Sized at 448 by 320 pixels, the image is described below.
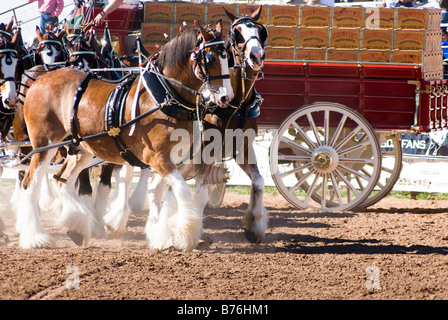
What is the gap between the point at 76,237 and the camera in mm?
6395

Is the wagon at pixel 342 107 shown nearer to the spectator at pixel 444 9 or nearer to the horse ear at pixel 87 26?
the horse ear at pixel 87 26

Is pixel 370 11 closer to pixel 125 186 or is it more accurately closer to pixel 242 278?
pixel 125 186

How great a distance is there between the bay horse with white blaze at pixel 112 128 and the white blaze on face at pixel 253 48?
324 millimetres

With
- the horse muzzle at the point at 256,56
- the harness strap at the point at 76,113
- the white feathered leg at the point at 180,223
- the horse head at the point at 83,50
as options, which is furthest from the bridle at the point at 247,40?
the horse head at the point at 83,50

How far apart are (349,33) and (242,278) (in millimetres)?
3993

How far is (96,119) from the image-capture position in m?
5.98

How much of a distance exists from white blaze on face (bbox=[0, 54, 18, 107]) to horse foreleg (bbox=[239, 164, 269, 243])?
2430 mm

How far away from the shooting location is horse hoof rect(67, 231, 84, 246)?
20.9ft

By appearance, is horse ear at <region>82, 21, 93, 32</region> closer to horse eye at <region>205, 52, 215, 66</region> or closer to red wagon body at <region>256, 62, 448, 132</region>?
red wagon body at <region>256, 62, 448, 132</region>

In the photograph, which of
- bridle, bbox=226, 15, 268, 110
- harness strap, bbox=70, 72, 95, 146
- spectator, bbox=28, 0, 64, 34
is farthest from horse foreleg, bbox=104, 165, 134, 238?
spectator, bbox=28, 0, 64, 34

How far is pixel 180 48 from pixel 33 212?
6.90 feet

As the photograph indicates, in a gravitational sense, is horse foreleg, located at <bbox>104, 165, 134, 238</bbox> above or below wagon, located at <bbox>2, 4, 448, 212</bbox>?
below

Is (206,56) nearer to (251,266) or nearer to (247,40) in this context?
(247,40)

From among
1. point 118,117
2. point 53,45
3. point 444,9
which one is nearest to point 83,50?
point 53,45
